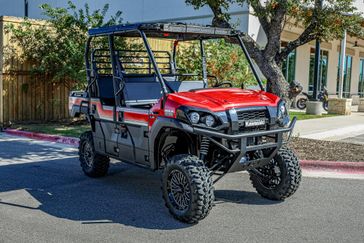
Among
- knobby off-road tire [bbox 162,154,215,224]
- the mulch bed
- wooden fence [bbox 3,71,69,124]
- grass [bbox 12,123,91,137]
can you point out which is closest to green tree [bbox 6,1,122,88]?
wooden fence [bbox 3,71,69,124]

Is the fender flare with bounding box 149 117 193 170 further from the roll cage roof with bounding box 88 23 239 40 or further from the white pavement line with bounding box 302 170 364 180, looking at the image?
the white pavement line with bounding box 302 170 364 180

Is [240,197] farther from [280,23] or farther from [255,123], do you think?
[280,23]

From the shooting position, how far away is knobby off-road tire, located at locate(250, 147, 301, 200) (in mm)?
6023

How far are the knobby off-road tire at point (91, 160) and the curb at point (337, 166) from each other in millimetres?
3613

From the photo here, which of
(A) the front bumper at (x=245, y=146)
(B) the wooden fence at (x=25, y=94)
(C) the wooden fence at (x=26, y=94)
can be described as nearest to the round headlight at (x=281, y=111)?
(A) the front bumper at (x=245, y=146)

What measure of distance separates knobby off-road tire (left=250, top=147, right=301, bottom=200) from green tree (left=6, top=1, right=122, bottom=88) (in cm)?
811

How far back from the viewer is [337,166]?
8.40m

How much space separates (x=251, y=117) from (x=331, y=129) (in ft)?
30.3

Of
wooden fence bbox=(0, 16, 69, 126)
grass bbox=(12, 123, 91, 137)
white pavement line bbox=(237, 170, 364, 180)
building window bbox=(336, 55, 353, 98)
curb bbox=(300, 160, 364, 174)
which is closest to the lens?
white pavement line bbox=(237, 170, 364, 180)

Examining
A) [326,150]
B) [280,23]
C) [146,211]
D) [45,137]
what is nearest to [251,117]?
[146,211]

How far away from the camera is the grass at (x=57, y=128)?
1209cm

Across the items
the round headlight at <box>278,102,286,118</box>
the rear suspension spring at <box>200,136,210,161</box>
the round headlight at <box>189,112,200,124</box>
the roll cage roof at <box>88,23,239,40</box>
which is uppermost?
the roll cage roof at <box>88,23,239,40</box>

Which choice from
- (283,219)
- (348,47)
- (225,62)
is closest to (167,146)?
(283,219)

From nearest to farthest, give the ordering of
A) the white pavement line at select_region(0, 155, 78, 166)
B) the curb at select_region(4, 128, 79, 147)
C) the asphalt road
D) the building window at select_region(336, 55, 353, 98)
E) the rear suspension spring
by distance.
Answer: the asphalt road
the rear suspension spring
the white pavement line at select_region(0, 155, 78, 166)
the curb at select_region(4, 128, 79, 147)
the building window at select_region(336, 55, 353, 98)
